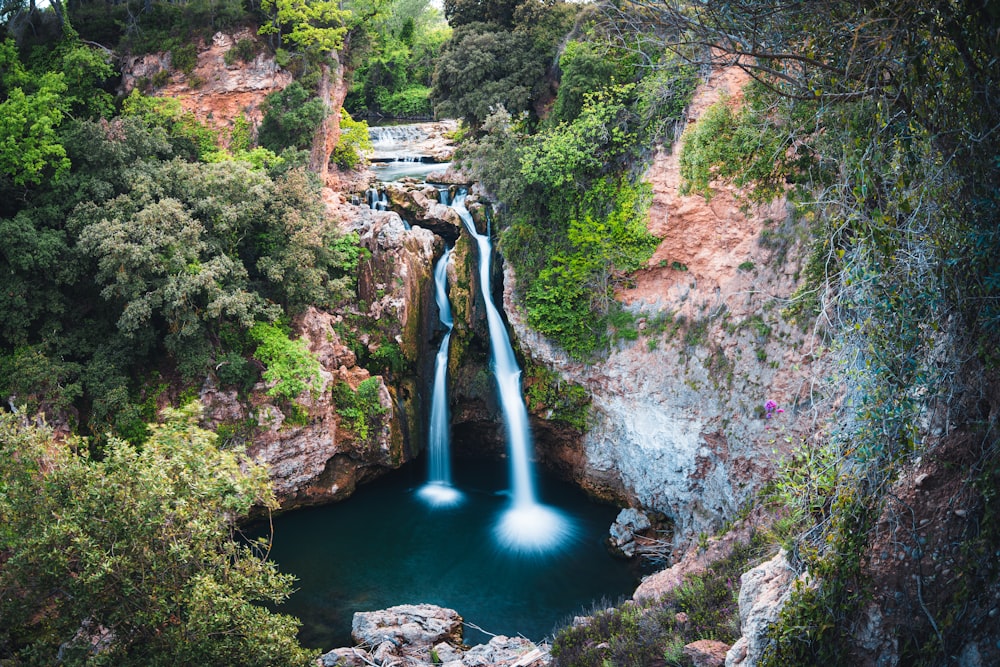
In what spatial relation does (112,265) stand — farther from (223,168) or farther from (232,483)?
(232,483)

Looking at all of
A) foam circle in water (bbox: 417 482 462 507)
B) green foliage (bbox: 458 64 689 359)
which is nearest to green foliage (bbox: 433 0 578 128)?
green foliage (bbox: 458 64 689 359)

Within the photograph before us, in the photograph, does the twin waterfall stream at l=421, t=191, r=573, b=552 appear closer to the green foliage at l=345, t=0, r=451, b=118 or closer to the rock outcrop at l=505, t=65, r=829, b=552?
the rock outcrop at l=505, t=65, r=829, b=552

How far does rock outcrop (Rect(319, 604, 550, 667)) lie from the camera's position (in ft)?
34.2

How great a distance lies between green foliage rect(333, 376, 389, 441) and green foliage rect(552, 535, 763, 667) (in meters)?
7.79

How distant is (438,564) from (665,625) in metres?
6.89

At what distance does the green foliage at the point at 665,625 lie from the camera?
26.5 ft

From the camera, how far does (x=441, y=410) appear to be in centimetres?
1766

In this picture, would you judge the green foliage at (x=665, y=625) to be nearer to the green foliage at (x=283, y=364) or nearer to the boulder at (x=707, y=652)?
the boulder at (x=707, y=652)

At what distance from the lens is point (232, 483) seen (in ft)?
27.9

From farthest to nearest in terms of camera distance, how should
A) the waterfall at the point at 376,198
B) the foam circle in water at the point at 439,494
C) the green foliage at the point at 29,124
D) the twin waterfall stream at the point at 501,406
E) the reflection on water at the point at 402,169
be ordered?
1. the reflection on water at the point at 402,169
2. the waterfall at the point at 376,198
3. the twin waterfall stream at the point at 501,406
4. the foam circle in water at the point at 439,494
5. the green foliage at the point at 29,124

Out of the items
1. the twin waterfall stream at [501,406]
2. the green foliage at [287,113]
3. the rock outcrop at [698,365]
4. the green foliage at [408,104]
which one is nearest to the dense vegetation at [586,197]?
the rock outcrop at [698,365]

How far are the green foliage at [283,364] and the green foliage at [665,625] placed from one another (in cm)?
821

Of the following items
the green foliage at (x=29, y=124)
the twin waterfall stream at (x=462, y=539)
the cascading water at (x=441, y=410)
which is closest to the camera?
the twin waterfall stream at (x=462, y=539)

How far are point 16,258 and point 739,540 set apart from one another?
14881mm
